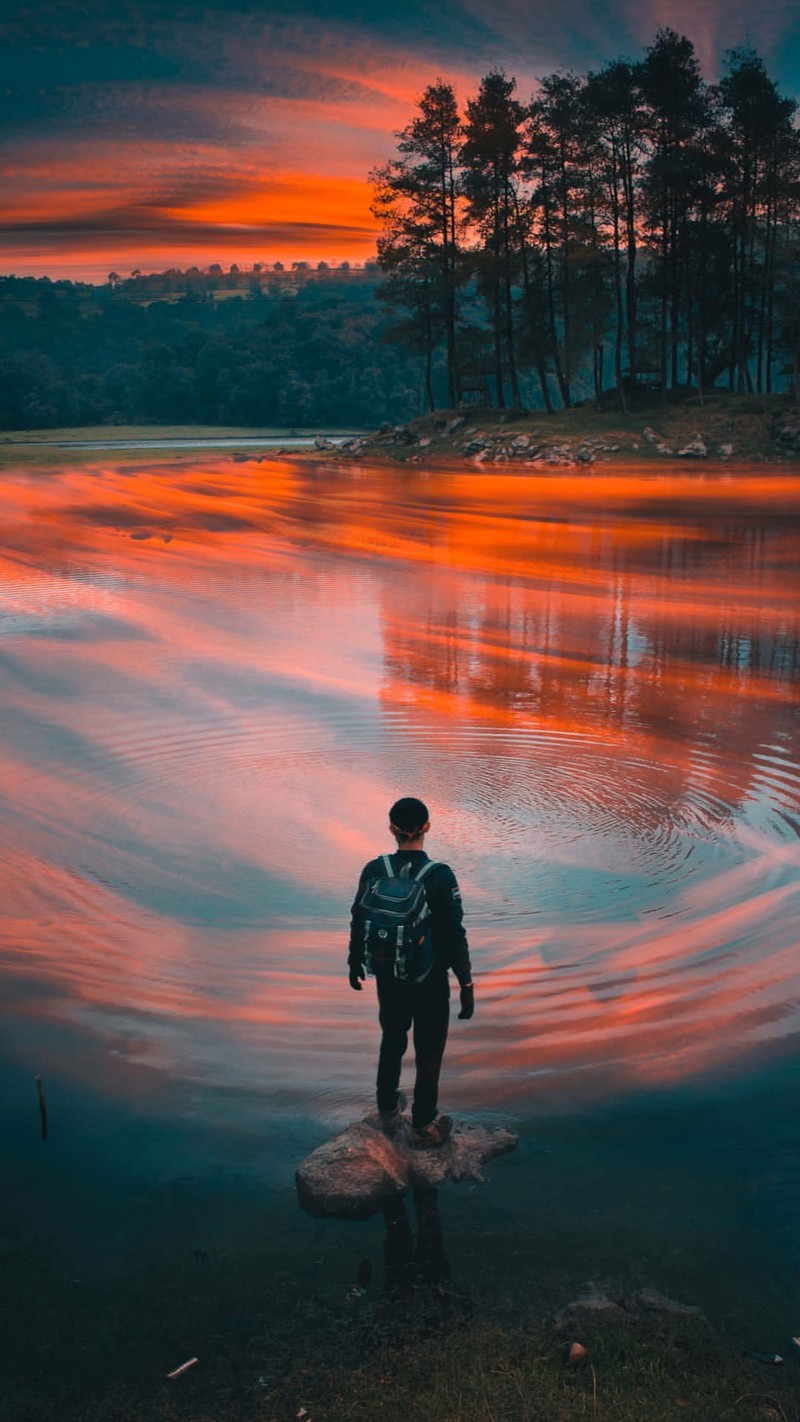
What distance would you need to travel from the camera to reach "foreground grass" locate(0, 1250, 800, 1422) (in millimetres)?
4953

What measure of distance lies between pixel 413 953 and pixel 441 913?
0.85 feet

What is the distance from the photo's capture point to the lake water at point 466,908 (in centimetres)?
634

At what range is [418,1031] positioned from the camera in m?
6.75

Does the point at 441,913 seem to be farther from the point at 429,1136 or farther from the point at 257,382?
the point at 257,382

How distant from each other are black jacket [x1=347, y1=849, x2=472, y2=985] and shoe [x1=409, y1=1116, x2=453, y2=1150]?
2.81 ft

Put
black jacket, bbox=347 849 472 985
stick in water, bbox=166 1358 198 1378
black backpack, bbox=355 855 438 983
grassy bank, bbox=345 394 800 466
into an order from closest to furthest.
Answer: stick in water, bbox=166 1358 198 1378
black backpack, bbox=355 855 438 983
black jacket, bbox=347 849 472 985
grassy bank, bbox=345 394 800 466

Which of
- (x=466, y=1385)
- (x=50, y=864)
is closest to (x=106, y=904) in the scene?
(x=50, y=864)

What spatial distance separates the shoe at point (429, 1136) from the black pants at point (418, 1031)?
29mm

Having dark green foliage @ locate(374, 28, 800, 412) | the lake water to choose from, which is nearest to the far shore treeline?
dark green foliage @ locate(374, 28, 800, 412)

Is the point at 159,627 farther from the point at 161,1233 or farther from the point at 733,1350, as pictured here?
the point at 733,1350

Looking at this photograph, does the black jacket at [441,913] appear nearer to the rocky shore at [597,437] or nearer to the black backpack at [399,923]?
the black backpack at [399,923]

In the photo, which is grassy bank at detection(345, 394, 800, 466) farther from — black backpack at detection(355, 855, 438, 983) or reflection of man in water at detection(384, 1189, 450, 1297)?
reflection of man in water at detection(384, 1189, 450, 1297)

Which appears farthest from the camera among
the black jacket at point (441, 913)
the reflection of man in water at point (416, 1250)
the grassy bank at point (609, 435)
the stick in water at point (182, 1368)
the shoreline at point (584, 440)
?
the grassy bank at point (609, 435)

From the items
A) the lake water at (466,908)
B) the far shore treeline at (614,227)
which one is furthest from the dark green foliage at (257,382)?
the lake water at (466,908)
